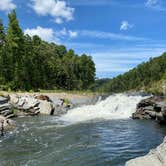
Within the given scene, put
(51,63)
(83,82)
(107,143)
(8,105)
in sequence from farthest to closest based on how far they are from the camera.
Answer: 1. (83,82)
2. (51,63)
3. (8,105)
4. (107,143)

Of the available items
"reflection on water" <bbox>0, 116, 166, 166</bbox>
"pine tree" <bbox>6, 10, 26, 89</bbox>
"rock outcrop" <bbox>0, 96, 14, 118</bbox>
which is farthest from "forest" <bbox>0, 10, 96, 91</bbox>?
"reflection on water" <bbox>0, 116, 166, 166</bbox>

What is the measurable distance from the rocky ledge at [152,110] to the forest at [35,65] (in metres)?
35.3

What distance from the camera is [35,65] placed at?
101750mm

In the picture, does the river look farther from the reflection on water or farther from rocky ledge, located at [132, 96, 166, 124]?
rocky ledge, located at [132, 96, 166, 124]

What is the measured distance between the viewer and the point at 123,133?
33312 millimetres

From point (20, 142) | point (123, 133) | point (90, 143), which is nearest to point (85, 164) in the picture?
point (90, 143)

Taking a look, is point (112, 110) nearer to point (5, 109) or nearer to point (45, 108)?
point (45, 108)

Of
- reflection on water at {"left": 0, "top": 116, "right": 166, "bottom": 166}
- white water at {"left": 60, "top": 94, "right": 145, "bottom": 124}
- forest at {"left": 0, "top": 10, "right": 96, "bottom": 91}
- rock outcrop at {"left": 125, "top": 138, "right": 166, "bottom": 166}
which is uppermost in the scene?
forest at {"left": 0, "top": 10, "right": 96, "bottom": 91}

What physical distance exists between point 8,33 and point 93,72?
240ft

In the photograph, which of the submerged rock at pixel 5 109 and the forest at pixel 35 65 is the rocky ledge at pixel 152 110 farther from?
the forest at pixel 35 65

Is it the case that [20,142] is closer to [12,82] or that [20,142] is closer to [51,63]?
[12,82]

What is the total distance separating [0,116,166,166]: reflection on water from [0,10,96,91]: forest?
39.7 meters

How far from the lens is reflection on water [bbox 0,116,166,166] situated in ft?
76.2

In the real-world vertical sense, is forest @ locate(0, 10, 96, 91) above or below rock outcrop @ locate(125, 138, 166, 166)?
above
